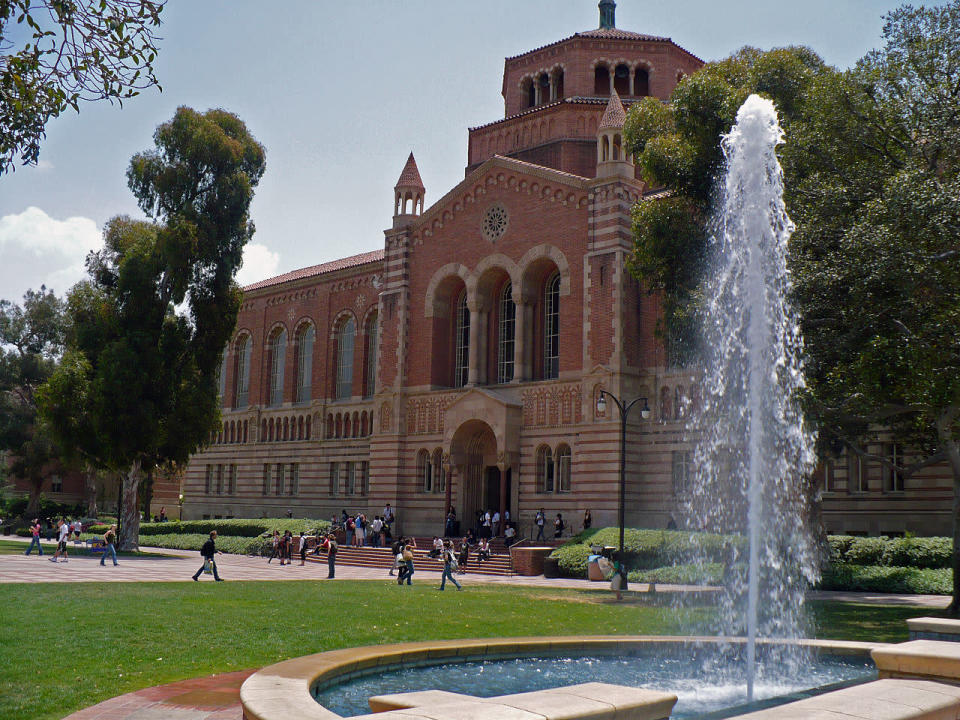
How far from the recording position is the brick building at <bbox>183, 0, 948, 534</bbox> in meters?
36.5

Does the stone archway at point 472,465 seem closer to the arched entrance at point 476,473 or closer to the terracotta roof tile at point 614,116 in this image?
the arched entrance at point 476,473

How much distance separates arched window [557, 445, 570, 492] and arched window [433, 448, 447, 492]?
662 cm

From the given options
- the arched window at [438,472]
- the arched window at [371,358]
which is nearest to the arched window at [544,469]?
the arched window at [438,472]

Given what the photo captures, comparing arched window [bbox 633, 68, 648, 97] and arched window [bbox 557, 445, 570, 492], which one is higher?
arched window [bbox 633, 68, 648, 97]

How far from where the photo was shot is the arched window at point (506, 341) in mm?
41656

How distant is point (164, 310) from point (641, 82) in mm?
25275

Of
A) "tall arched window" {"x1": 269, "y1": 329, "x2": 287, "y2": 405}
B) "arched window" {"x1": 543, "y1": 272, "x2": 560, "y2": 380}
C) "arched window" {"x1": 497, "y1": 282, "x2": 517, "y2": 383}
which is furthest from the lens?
"tall arched window" {"x1": 269, "y1": 329, "x2": 287, "y2": 405}

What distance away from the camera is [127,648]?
12.5 meters

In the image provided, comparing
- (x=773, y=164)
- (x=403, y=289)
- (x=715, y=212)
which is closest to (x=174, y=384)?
(x=403, y=289)

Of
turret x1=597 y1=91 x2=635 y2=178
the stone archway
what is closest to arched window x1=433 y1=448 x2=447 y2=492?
the stone archway

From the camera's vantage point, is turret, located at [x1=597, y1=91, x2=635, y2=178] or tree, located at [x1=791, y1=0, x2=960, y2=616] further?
turret, located at [x1=597, y1=91, x2=635, y2=178]

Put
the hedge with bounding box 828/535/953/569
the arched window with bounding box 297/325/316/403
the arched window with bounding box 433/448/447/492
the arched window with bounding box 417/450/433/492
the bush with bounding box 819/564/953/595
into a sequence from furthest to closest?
the arched window with bounding box 297/325/316/403 → the arched window with bounding box 417/450/433/492 → the arched window with bounding box 433/448/447/492 → the hedge with bounding box 828/535/953/569 → the bush with bounding box 819/564/953/595

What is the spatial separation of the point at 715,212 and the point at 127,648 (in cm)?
1955

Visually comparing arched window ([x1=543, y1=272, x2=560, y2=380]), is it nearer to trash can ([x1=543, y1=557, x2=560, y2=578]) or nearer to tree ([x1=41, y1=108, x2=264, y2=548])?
trash can ([x1=543, y1=557, x2=560, y2=578])
